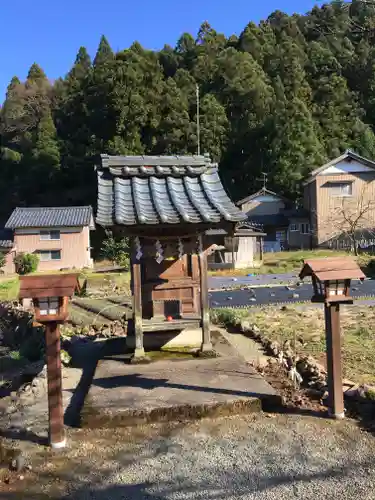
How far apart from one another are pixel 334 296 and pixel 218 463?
2.10m

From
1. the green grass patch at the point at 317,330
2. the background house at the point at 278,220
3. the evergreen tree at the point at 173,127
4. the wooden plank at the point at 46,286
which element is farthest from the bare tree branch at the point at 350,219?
the wooden plank at the point at 46,286

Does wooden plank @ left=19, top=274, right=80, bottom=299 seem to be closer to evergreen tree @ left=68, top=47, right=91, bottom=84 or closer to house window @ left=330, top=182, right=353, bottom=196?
house window @ left=330, top=182, right=353, bottom=196

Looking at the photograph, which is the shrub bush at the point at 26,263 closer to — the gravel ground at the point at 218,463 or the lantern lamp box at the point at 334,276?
the gravel ground at the point at 218,463

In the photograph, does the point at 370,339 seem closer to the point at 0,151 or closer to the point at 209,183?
the point at 209,183

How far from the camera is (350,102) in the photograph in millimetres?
46438

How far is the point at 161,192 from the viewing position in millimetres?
6750

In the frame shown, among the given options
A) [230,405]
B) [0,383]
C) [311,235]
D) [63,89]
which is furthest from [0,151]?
[230,405]

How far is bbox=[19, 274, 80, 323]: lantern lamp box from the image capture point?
14.4 feet

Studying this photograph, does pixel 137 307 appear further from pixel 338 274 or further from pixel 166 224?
pixel 338 274

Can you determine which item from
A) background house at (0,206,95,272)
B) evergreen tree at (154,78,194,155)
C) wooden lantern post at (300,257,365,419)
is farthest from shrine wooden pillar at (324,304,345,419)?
evergreen tree at (154,78,194,155)

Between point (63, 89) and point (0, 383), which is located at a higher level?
point (63, 89)

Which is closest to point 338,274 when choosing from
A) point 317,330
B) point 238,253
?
point 317,330

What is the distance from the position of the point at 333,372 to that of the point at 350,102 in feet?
157

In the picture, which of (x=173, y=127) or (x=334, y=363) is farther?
(x=173, y=127)
